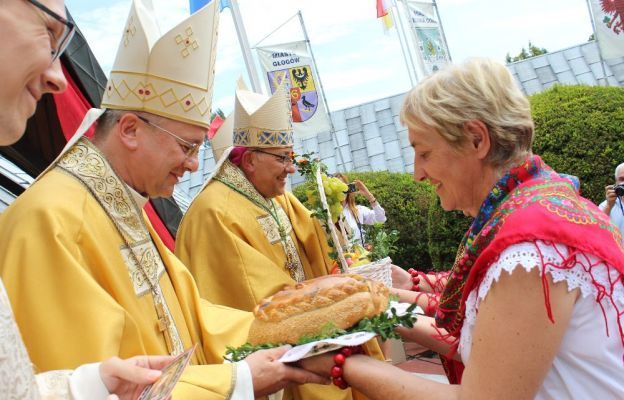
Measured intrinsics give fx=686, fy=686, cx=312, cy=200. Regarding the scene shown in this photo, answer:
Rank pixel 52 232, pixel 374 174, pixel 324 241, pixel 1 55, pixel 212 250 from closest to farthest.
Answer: pixel 1 55 → pixel 52 232 → pixel 212 250 → pixel 324 241 → pixel 374 174

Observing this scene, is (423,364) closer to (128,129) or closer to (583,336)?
(128,129)

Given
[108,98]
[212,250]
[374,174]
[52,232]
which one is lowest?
[374,174]

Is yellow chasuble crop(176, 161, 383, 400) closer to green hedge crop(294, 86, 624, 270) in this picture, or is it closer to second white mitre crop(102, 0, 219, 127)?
second white mitre crop(102, 0, 219, 127)

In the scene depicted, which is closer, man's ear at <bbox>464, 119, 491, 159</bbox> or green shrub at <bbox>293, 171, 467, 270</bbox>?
man's ear at <bbox>464, 119, 491, 159</bbox>

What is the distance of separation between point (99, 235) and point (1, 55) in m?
1.27

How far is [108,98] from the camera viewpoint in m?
3.15

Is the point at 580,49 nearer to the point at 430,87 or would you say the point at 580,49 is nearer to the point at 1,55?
the point at 430,87

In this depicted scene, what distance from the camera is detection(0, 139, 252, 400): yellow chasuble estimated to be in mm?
2402

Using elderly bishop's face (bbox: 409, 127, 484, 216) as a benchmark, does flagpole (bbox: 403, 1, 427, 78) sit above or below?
above

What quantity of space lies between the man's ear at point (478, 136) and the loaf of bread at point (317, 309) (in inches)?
29.9

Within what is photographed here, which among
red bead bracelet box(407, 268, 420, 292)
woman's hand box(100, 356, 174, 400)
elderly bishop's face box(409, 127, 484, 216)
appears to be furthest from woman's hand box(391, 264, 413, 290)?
woman's hand box(100, 356, 174, 400)

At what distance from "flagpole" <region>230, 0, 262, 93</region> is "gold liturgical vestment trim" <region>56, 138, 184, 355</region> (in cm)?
749

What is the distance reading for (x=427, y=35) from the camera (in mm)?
Result: 13953

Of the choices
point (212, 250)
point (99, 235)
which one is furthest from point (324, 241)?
point (99, 235)
